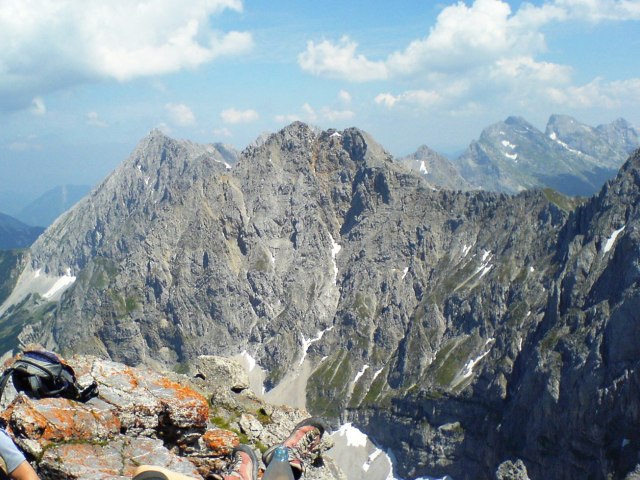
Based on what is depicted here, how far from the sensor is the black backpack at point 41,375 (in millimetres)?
16516

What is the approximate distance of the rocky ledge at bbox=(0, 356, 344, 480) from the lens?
15.2m

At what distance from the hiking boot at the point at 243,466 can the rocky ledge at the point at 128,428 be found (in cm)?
101

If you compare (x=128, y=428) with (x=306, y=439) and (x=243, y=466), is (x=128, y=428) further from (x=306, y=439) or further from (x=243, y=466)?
(x=306, y=439)

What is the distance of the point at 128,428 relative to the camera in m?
18.8

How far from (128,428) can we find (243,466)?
5502 millimetres

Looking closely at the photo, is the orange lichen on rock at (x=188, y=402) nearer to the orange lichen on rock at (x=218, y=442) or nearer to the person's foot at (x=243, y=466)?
the orange lichen on rock at (x=218, y=442)

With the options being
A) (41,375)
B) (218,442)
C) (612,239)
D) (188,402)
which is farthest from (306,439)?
(612,239)

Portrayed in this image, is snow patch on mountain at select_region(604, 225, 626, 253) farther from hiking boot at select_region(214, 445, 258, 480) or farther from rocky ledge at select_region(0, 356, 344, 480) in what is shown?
hiking boot at select_region(214, 445, 258, 480)

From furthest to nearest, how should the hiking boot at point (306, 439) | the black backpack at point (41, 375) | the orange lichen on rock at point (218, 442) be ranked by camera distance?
the hiking boot at point (306, 439) < the orange lichen on rock at point (218, 442) < the black backpack at point (41, 375)

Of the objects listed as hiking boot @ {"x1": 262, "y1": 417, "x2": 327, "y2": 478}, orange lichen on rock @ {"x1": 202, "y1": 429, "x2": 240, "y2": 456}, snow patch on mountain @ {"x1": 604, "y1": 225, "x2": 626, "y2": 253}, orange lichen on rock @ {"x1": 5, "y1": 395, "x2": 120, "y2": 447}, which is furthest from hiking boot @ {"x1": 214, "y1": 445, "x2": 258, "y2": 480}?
snow patch on mountain @ {"x1": 604, "y1": 225, "x2": 626, "y2": 253}

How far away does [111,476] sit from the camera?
48.5ft

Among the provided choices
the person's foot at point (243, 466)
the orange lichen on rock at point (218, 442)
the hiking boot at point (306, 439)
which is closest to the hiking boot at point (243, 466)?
the person's foot at point (243, 466)

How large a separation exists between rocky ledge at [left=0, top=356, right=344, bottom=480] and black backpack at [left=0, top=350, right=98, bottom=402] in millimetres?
374

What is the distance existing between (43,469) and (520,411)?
592 ft
